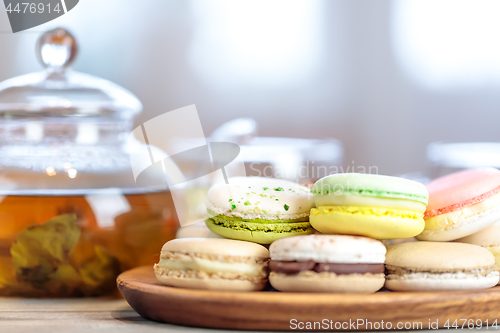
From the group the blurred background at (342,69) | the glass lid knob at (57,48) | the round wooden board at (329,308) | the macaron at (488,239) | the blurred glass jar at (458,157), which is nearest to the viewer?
the round wooden board at (329,308)

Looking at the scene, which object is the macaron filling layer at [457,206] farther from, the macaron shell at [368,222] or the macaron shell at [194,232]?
the macaron shell at [194,232]

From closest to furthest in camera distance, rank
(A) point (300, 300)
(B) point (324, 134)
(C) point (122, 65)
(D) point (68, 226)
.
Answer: (A) point (300, 300), (D) point (68, 226), (C) point (122, 65), (B) point (324, 134)

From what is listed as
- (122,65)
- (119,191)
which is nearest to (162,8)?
(122,65)

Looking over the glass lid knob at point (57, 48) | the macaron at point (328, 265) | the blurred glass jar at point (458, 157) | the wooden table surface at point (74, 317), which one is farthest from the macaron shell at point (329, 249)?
the blurred glass jar at point (458, 157)

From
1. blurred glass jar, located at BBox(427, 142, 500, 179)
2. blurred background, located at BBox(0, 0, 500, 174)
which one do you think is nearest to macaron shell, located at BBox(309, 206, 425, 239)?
blurred glass jar, located at BBox(427, 142, 500, 179)

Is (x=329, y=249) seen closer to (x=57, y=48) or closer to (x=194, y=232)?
(x=194, y=232)

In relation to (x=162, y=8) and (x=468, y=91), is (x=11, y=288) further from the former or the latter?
(x=468, y=91)

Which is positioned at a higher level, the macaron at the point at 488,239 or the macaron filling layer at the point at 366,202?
the macaron filling layer at the point at 366,202
